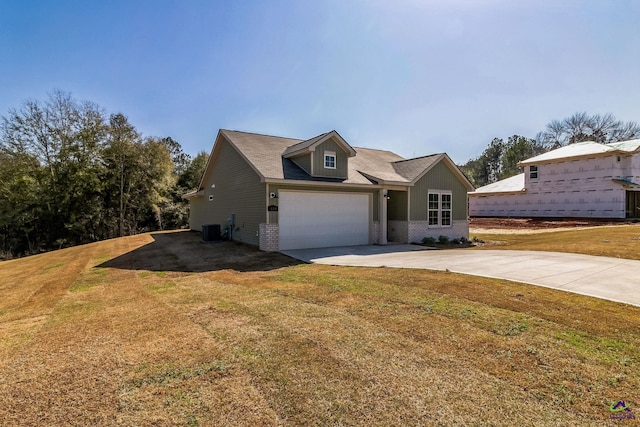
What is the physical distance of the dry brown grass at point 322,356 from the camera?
8.95ft

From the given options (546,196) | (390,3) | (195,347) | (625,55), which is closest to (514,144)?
(546,196)

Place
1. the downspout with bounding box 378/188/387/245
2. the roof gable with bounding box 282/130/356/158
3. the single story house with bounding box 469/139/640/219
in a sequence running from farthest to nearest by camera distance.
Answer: the single story house with bounding box 469/139/640/219 < the downspout with bounding box 378/188/387/245 < the roof gable with bounding box 282/130/356/158

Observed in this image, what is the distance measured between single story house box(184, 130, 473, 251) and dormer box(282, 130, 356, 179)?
45mm

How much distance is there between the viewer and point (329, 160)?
14.5m

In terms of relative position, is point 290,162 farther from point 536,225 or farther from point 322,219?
point 536,225

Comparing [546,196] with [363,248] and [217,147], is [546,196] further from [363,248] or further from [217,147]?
[217,147]

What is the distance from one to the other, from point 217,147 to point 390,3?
1138 centimetres

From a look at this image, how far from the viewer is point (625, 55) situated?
1383 centimetres

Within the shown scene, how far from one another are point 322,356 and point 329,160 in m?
11.6

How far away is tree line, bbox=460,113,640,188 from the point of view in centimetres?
4046

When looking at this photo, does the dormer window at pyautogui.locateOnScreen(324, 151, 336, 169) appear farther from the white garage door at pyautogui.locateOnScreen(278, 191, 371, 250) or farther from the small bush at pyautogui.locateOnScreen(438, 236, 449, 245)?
Answer: the small bush at pyautogui.locateOnScreen(438, 236, 449, 245)

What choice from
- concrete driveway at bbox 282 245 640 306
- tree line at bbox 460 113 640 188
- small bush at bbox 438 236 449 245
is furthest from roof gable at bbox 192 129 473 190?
tree line at bbox 460 113 640 188

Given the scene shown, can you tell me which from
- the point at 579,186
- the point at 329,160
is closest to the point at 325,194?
the point at 329,160

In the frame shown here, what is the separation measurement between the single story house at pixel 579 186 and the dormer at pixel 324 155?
75.7 ft
